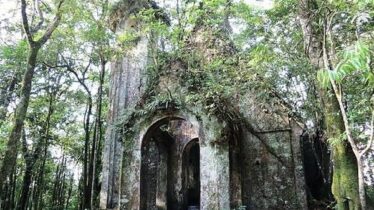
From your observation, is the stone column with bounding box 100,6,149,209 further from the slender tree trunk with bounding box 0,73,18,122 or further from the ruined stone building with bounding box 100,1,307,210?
the slender tree trunk with bounding box 0,73,18,122

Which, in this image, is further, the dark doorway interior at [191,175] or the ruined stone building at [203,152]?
the dark doorway interior at [191,175]

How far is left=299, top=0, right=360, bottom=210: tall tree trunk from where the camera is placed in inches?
235

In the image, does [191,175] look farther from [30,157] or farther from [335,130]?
[335,130]

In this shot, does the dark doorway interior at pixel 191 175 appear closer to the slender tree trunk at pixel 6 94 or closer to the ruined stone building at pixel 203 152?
the ruined stone building at pixel 203 152

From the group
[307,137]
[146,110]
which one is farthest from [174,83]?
[307,137]

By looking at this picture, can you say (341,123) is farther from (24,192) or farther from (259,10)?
(24,192)

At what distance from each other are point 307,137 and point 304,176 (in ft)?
4.73

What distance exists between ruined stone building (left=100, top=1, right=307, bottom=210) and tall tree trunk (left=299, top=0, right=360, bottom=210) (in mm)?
3636

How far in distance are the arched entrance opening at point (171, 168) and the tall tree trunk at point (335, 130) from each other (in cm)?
612

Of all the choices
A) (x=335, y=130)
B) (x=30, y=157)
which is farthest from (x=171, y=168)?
(x=335, y=130)

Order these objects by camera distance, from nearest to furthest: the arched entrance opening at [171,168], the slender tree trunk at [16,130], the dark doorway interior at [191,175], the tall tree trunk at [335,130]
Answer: the tall tree trunk at [335,130] < the slender tree trunk at [16,130] < the arched entrance opening at [171,168] < the dark doorway interior at [191,175]

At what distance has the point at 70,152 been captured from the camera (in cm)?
2205

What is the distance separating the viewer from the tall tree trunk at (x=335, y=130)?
5.98 m

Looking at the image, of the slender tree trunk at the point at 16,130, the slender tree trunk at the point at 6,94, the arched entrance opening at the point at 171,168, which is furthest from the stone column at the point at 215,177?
the slender tree trunk at the point at 6,94
